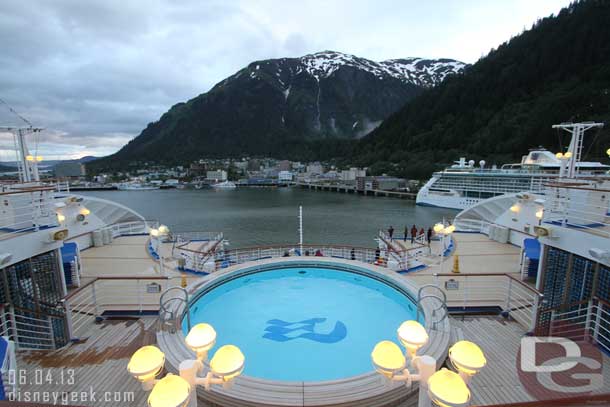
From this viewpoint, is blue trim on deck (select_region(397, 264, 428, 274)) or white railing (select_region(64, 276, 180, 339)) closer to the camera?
white railing (select_region(64, 276, 180, 339))

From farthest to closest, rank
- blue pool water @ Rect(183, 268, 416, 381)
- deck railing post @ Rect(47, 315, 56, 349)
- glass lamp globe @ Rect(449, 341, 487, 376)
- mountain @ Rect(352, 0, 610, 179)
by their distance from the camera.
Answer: mountain @ Rect(352, 0, 610, 179), blue pool water @ Rect(183, 268, 416, 381), deck railing post @ Rect(47, 315, 56, 349), glass lamp globe @ Rect(449, 341, 487, 376)

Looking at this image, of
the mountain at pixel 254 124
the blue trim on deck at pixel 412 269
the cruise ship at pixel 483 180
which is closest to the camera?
the blue trim on deck at pixel 412 269

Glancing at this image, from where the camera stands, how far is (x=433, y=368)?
5.52 ft

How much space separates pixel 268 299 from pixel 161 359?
487 cm

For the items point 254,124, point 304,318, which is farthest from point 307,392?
point 254,124

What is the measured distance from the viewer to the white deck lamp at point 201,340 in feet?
6.28

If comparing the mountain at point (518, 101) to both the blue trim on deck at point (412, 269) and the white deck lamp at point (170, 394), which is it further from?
the white deck lamp at point (170, 394)

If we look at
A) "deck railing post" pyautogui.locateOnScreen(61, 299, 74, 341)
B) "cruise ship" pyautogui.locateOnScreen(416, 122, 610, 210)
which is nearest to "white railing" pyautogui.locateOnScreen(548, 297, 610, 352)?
"deck railing post" pyautogui.locateOnScreen(61, 299, 74, 341)

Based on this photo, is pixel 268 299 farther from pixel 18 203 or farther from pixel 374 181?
pixel 374 181

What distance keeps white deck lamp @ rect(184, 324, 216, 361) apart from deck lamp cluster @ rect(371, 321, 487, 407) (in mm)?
1092

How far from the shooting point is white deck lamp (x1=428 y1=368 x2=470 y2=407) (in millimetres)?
1452

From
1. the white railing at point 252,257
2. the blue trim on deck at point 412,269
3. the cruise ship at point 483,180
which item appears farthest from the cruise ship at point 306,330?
the cruise ship at point 483,180

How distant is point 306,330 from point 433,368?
3.85 m

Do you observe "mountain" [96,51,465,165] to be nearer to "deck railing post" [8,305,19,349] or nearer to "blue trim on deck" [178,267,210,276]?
"blue trim on deck" [178,267,210,276]
